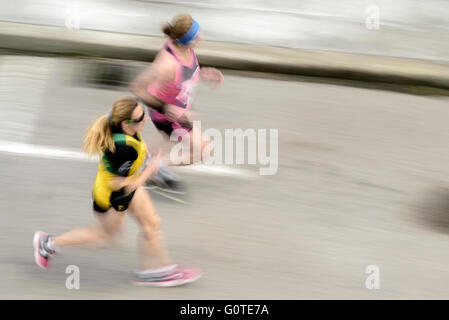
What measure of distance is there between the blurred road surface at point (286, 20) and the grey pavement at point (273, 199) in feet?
2.76

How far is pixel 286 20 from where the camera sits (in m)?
8.65

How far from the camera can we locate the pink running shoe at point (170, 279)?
5.26 metres

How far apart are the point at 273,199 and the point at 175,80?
147 centimetres

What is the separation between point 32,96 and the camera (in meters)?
7.30

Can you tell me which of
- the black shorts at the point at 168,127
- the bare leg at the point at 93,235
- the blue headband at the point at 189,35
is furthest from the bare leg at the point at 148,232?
the blue headband at the point at 189,35

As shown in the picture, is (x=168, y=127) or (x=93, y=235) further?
(x=168, y=127)

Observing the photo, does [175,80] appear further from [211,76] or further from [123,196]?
[123,196]

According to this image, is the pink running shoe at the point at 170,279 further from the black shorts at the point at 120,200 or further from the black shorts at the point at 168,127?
the black shorts at the point at 168,127

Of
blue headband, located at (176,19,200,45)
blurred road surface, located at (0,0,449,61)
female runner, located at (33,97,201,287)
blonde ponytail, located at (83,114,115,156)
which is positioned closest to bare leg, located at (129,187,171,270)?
female runner, located at (33,97,201,287)

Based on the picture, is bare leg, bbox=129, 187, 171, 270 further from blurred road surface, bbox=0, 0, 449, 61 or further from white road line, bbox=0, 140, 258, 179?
blurred road surface, bbox=0, 0, 449, 61

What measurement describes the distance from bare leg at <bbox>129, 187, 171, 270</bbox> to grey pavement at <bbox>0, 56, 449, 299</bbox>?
Answer: 0.25 meters

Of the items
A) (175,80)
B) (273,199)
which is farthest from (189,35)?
(273,199)

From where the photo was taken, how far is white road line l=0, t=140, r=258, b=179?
6.52m

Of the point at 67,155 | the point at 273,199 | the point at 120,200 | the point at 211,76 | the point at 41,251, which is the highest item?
the point at 211,76
